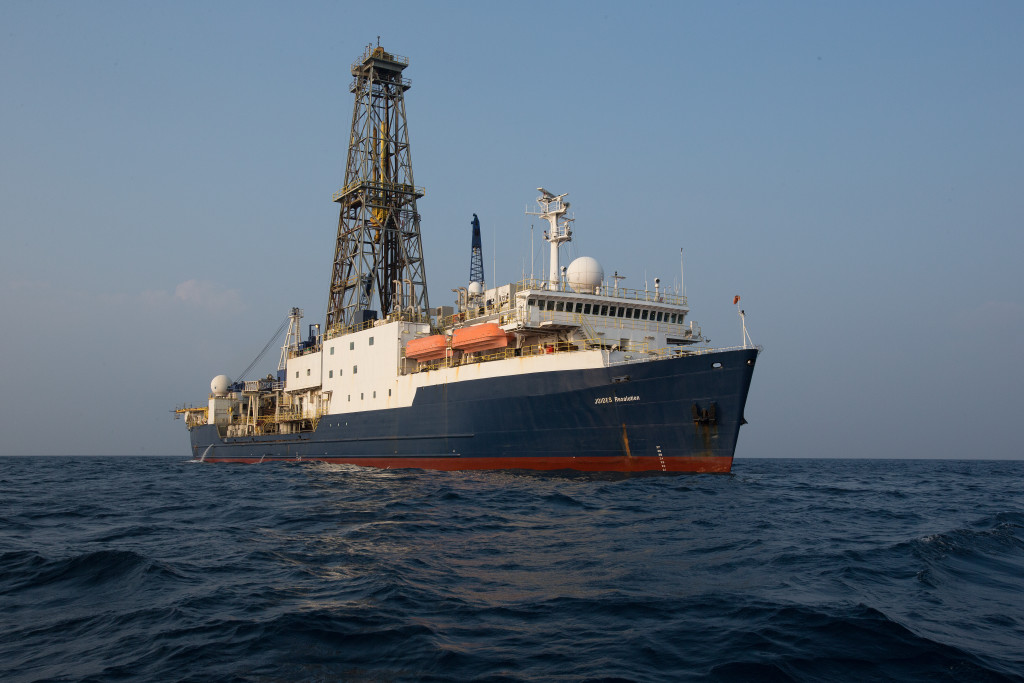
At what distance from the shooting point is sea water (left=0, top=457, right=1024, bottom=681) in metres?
6.06

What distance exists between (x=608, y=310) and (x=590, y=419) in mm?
5870

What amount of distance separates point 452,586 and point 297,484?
15.8 metres

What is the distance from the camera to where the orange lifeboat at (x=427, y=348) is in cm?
2998

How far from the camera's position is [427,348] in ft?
101

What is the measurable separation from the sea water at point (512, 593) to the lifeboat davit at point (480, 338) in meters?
12.0

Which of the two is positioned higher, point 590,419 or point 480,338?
point 480,338

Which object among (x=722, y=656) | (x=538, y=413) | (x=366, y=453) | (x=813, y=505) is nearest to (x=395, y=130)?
(x=366, y=453)

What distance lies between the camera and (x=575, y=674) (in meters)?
5.74

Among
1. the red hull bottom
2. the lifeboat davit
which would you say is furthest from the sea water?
the lifeboat davit

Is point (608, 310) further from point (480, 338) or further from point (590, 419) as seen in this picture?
point (590, 419)

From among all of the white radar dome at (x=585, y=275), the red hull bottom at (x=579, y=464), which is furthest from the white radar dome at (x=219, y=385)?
the white radar dome at (x=585, y=275)

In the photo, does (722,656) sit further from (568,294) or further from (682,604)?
(568,294)

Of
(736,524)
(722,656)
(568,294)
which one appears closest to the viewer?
(722,656)

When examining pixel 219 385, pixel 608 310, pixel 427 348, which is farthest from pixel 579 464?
pixel 219 385
